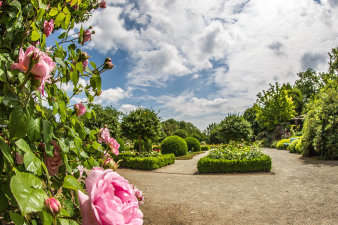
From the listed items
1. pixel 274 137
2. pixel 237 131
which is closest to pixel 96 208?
pixel 237 131

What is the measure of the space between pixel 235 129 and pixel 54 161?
1631 cm

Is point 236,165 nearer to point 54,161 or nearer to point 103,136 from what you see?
point 103,136

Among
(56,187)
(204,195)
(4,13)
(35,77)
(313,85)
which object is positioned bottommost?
(204,195)

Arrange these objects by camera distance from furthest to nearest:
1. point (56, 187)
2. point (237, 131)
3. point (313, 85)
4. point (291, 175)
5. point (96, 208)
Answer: point (313, 85) < point (237, 131) < point (291, 175) < point (56, 187) < point (96, 208)

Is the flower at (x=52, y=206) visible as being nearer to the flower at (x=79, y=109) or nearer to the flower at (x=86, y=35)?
the flower at (x=79, y=109)

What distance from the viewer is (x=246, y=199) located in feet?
17.4

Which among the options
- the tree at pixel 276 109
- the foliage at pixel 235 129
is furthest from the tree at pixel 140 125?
the tree at pixel 276 109

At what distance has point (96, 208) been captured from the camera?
1.67ft

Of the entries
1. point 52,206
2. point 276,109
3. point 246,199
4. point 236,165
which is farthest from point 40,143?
point 276,109

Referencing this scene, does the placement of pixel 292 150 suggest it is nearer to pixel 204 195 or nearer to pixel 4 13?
pixel 204 195

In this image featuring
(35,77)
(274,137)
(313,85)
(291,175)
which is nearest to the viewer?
(35,77)

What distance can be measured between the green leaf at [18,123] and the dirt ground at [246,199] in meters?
3.89

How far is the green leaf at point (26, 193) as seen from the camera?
47 cm

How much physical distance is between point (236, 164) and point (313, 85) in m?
39.9
